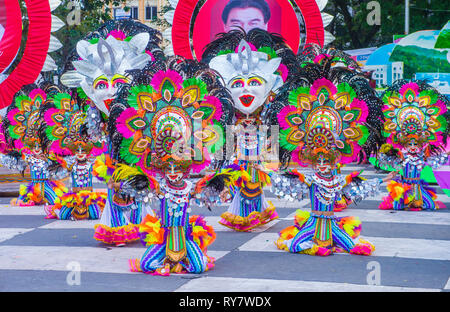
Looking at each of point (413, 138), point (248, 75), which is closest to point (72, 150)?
point (248, 75)

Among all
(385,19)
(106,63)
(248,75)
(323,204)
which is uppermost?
(385,19)

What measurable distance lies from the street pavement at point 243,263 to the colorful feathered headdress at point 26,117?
1.68 meters

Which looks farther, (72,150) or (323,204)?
(72,150)

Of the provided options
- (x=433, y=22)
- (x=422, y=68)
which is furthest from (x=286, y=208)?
(x=433, y=22)

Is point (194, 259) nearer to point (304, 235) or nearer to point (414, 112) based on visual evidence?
point (304, 235)

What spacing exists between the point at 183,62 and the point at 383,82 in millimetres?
13357

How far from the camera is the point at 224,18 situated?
927cm

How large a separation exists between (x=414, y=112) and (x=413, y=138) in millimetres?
397

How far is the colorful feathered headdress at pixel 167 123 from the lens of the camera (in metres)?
5.92

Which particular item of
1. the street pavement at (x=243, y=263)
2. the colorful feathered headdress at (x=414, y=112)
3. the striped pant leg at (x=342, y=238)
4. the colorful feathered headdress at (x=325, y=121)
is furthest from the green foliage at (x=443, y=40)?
the striped pant leg at (x=342, y=238)

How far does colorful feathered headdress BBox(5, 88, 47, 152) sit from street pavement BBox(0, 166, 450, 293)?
168 centimetres

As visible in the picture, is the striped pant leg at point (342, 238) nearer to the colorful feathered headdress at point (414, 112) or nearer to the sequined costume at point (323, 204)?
the sequined costume at point (323, 204)

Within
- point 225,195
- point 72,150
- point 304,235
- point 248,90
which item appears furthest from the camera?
point 72,150

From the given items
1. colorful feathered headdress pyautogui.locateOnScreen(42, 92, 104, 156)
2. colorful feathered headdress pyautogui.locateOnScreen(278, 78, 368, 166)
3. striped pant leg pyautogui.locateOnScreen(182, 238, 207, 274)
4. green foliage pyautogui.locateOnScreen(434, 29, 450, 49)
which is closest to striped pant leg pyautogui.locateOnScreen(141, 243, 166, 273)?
striped pant leg pyautogui.locateOnScreen(182, 238, 207, 274)
